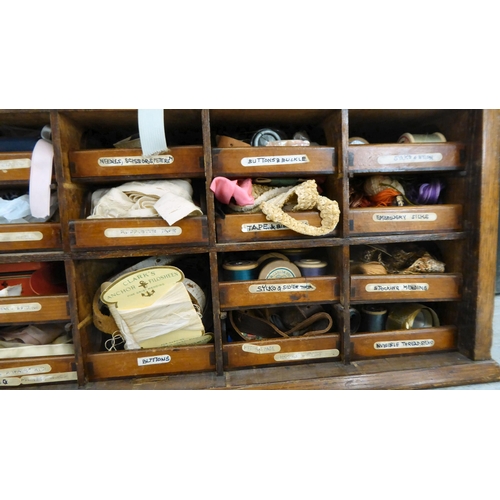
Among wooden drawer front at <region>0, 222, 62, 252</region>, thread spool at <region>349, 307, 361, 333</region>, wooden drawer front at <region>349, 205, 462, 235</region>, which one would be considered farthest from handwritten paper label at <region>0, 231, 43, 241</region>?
thread spool at <region>349, 307, 361, 333</region>

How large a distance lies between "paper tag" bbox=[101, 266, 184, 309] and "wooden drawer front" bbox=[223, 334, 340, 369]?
317 millimetres

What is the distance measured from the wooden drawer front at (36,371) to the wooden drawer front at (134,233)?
42cm

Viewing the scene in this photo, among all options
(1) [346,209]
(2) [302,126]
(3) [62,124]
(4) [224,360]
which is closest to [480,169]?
(1) [346,209]

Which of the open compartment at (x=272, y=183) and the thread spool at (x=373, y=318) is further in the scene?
the thread spool at (x=373, y=318)

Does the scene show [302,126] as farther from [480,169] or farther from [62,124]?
[62,124]

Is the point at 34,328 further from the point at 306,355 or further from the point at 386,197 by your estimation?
the point at 386,197

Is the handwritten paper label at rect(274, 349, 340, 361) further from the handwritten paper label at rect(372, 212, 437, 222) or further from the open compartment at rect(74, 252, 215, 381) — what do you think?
the handwritten paper label at rect(372, 212, 437, 222)

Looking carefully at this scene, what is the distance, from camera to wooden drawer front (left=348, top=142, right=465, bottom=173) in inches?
39.8

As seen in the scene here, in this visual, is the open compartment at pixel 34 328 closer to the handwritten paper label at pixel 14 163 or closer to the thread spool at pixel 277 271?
the handwritten paper label at pixel 14 163

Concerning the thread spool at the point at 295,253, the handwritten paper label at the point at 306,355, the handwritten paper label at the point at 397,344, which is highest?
the thread spool at the point at 295,253

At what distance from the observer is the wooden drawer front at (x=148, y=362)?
102 cm

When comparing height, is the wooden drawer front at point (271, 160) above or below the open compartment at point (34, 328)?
above

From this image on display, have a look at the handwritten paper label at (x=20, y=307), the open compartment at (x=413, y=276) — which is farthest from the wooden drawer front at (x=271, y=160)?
the handwritten paper label at (x=20, y=307)

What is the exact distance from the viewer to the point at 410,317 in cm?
114
